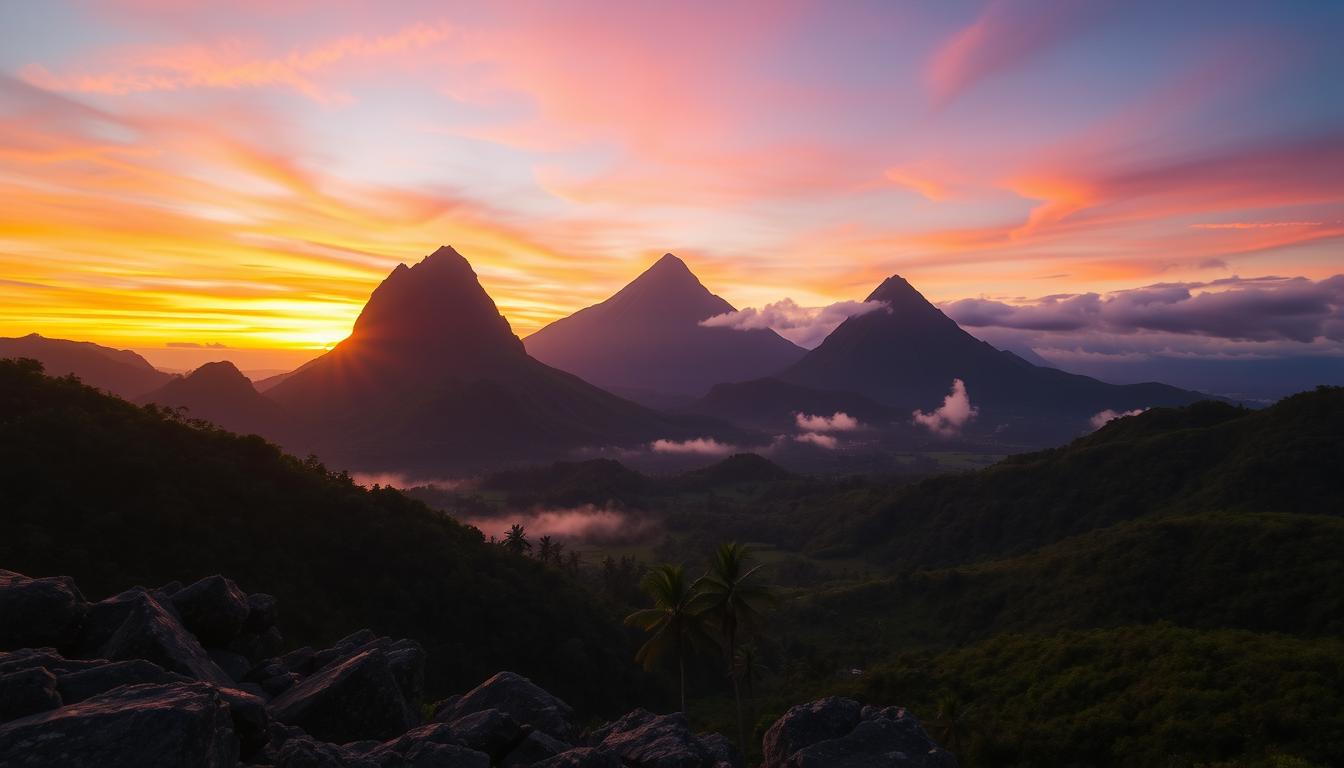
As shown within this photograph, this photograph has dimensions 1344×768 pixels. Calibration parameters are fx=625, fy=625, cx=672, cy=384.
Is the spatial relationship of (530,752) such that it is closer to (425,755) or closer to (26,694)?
(425,755)

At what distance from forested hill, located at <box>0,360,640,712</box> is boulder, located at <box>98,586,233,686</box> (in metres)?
47.0

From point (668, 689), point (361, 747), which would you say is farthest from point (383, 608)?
point (361, 747)

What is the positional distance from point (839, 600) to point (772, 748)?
411 ft

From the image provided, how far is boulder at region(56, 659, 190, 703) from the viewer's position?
52.4 ft

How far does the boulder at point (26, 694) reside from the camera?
46.2 feet

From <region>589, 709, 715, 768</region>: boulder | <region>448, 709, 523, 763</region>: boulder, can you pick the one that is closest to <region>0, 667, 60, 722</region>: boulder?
<region>448, 709, 523, 763</region>: boulder

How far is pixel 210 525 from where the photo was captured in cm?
6938

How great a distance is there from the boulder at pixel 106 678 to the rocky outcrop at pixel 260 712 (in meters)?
0.04

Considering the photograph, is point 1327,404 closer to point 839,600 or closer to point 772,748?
point 839,600

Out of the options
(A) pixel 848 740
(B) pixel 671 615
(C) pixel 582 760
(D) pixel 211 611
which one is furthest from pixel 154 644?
(B) pixel 671 615

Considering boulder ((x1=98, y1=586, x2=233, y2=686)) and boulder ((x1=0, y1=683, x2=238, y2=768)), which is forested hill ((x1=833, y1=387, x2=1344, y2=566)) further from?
boulder ((x1=0, y1=683, x2=238, y2=768))

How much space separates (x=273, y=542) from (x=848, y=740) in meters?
74.4

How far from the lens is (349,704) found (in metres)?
23.2

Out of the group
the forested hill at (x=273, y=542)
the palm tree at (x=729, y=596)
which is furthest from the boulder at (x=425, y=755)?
the forested hill at (x=273, y=542)
